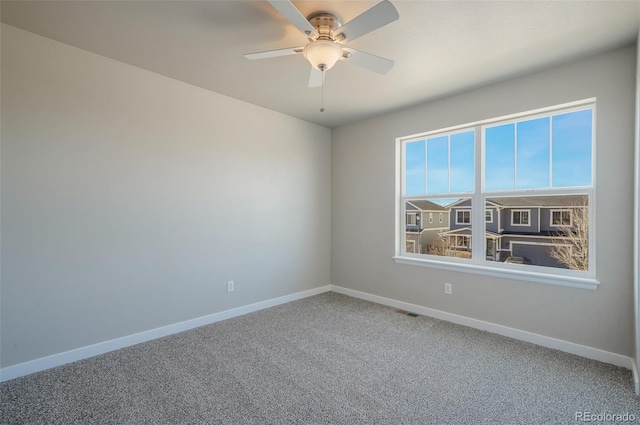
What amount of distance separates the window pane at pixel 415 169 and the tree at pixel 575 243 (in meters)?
1.44

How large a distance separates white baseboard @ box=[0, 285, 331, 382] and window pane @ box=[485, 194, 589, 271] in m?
2.71

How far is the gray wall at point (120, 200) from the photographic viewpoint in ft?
7.16

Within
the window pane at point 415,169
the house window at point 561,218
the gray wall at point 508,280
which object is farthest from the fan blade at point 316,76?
the house window at point 561,218

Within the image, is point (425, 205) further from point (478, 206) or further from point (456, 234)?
point (478, 206)

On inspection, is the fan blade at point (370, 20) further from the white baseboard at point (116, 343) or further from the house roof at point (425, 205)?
the white baseboard at point (116, 343)

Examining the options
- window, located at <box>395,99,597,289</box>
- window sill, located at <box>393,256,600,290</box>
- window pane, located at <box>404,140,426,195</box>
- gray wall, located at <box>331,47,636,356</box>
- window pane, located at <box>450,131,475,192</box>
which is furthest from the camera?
window pane, located at <box>404,140,426,195</box>

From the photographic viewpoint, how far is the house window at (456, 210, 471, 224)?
329 cm

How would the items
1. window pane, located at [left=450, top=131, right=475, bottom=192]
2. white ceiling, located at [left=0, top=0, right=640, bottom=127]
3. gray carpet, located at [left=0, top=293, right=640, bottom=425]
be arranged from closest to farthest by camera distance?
gray carpet, located at [left=0, top=293, right=640, bottom=425]
white ceiling, located at [left=0, top=0, right=640, bottom=127]
window pane, located at [left=450, top=131, right=475, bottom=192]

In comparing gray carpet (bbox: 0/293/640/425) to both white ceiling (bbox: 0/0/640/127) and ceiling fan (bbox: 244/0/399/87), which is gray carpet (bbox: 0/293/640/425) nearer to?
ceiling fan (bbox: 244/0/399/87)

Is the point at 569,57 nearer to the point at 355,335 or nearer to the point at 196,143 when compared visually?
the point at 355,335

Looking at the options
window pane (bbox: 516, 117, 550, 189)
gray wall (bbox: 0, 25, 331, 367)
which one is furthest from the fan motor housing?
window pane (bbox: 516, 117, 550, 189)

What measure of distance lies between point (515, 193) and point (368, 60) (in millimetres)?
2049

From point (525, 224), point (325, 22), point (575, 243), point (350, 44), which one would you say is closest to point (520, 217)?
point (525, 224)

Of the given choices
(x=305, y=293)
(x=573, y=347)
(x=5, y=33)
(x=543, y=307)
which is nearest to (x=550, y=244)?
(x=543, y=307)
